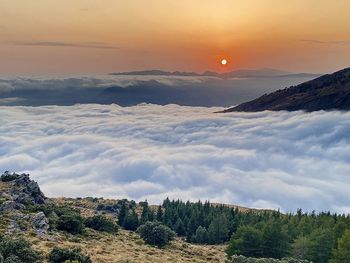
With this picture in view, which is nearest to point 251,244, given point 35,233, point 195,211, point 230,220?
point 35,233

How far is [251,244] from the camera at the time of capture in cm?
7306

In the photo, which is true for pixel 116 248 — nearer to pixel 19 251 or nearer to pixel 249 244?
pixel 19 251

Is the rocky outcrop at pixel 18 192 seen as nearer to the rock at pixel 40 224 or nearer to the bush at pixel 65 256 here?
the rock at pixel 40 224

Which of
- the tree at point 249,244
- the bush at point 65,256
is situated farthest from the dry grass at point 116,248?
the tree at point 249,244

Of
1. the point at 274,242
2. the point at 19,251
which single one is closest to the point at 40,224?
the point at 19,251

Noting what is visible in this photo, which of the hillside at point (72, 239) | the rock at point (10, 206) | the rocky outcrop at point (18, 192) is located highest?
the rocky outcrop at point (18, 192)

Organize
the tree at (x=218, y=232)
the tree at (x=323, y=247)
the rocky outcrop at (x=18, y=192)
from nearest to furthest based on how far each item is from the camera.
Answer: the rocky outcrop at (x=18, y=192)
the tree at (x=323, y=247)
the tree at (x=218, y=232)

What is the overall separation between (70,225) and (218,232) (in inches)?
2523

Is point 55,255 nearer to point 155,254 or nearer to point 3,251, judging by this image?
point 3,251

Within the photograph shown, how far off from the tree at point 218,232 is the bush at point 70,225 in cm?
6038

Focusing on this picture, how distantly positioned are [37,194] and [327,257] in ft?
160

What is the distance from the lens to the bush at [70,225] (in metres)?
58.1

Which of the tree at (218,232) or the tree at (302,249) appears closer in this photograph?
the tree at (302,249)

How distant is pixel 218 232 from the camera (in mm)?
115938
